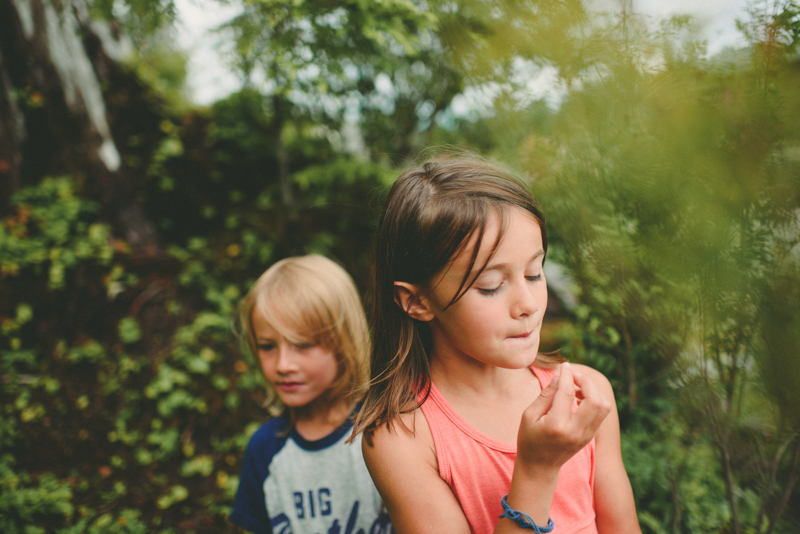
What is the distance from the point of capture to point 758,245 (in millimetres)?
1136

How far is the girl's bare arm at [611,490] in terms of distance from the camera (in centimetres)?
135

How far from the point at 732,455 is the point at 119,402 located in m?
4.34

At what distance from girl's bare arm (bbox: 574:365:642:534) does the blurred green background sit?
430mm

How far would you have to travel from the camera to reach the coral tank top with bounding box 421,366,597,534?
1.27 metres

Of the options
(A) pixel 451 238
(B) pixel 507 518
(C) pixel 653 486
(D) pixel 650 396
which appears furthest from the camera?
(D) pixel 650 396

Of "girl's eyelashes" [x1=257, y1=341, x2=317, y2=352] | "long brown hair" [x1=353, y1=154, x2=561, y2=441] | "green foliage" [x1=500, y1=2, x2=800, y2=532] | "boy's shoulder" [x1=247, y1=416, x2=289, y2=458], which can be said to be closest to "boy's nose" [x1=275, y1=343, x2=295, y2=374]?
"girl's eyelashes" [x1=257, y1=341, x2=317, y2=352]

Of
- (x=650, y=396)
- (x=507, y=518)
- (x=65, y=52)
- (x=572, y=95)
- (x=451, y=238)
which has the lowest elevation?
(x=650, y=396)

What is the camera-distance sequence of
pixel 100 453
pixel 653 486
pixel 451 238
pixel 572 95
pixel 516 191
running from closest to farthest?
pixel 451 238, pixel 516 191, pixel 572 95, pixel 653 486, pixel 100 453

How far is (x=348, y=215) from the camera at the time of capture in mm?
4590

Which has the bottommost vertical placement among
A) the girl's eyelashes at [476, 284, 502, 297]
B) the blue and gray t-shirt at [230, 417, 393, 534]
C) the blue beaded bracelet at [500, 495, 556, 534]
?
the blue and gray t-shirt at [230, 417, 393, 534]

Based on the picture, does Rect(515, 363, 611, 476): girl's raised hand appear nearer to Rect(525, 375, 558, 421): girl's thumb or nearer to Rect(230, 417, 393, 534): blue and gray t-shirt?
Rect(525, 375, 558, 421): girl's thumb

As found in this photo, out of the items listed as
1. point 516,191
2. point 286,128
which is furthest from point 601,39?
point 286,128

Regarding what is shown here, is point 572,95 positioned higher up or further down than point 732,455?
higher up

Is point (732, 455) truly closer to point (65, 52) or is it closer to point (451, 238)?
point (451, 238)
